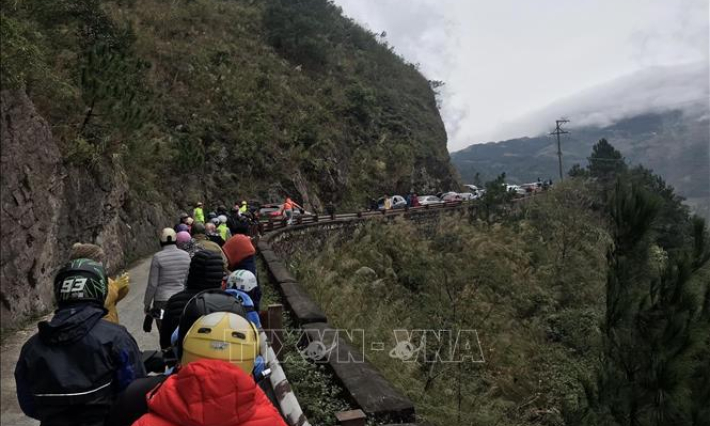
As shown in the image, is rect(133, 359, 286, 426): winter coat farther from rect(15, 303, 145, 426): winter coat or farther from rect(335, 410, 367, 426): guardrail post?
rect(335, 410, 367, 426): guardrail post

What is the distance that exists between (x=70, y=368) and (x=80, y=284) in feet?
1.41

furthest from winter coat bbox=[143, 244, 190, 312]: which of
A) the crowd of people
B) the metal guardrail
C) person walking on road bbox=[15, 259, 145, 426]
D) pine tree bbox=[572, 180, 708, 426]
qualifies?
the metal guardrail

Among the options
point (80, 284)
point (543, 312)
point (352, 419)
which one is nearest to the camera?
point (80, 284)

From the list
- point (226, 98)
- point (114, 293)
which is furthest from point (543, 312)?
point (226, 98)

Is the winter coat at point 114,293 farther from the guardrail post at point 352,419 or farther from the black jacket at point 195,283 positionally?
the guardrail post at point 352,419

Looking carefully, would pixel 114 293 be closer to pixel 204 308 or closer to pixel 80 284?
pixel 80 284

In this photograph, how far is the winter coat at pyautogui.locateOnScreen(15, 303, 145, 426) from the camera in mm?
2389

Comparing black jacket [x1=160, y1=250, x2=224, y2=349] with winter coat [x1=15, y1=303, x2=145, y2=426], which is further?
black jacket [x1=160, y1=250, x2=224, y2=349]

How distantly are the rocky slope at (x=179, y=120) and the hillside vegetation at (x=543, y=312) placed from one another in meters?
5.55

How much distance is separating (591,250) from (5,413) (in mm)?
20615

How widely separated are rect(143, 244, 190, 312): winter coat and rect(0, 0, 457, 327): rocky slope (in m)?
3.71

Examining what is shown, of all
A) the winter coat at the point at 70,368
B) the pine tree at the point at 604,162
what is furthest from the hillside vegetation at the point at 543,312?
the pine tree at the point at 604,162

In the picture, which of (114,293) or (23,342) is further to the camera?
(23,342)

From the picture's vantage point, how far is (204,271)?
3.88 m
